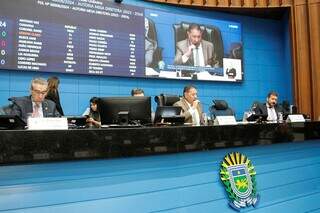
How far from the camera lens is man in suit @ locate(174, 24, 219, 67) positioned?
5.47 metres

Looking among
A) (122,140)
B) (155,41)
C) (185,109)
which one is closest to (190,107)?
(185,109)

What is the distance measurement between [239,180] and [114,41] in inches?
132

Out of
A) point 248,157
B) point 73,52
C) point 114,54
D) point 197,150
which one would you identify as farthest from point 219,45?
point 197,150

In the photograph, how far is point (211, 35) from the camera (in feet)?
18.9

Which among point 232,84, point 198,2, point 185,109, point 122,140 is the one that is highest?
point 198,2

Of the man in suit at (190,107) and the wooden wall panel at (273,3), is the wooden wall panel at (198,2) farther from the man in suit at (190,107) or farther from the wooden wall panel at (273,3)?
the man in suit at (190,107)

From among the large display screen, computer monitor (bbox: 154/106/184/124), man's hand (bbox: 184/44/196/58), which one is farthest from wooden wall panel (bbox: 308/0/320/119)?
computer monitor (bbox: 154/106/184/124)

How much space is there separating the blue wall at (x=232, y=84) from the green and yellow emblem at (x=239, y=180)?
10.2 ft

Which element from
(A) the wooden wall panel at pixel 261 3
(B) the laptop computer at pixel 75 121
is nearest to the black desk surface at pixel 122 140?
(B) the laptop computer at pixel 75 121

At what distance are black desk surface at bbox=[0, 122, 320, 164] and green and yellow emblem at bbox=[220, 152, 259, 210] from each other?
126 millimetres

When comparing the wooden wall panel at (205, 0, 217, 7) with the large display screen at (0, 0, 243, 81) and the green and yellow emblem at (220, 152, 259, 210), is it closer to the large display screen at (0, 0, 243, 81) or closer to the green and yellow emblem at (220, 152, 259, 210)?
the large display screen at (0, 0, 243, 81)

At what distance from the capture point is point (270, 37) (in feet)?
21.7

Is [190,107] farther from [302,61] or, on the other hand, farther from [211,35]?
[302,61]

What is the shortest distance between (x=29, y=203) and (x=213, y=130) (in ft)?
2.87
